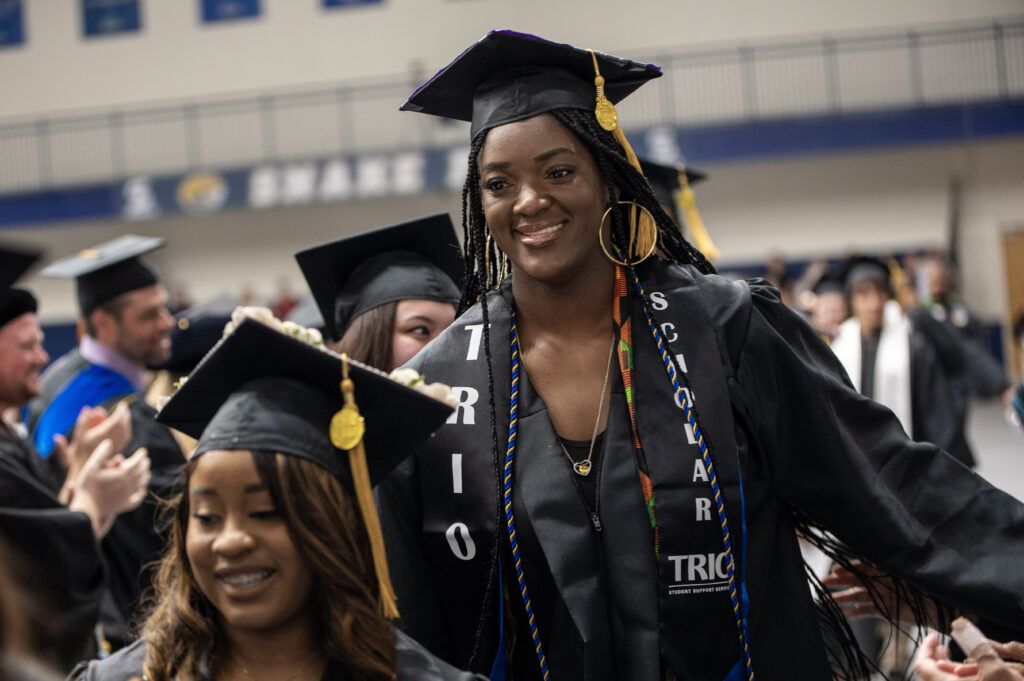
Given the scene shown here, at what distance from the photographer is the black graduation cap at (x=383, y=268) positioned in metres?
3.51

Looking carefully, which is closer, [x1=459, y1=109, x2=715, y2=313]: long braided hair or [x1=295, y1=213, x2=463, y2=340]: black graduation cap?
[x1=459, y1=109, x2=715, y2=313]: long braided hair

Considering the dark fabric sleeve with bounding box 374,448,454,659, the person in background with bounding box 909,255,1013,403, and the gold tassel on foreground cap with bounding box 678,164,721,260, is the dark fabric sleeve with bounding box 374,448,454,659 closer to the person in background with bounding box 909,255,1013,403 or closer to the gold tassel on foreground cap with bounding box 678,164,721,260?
the gold tassel on foreground cap with bounding box 678,164,721,260

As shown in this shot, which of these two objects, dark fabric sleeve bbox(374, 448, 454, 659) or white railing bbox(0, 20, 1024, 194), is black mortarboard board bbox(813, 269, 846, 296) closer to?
dark fabric sleeve bbox(374, 448, 454, 659)

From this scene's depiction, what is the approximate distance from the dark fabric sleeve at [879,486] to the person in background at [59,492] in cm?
178

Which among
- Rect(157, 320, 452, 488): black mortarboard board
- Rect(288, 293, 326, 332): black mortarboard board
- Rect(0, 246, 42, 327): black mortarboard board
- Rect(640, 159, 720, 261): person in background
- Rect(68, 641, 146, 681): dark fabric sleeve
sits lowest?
Rect(68, 641, 146, 681): dark fabric sleeve

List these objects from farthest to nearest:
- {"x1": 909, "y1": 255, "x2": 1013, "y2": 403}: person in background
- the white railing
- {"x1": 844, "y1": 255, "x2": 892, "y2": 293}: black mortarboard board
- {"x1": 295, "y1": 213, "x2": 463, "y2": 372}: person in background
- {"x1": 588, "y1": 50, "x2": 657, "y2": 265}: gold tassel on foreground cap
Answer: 1. the white railing
2. {"x1": 909, "y1": 255, "x2": 1013, "y2": 403}: person in background
3. {"x1": 844, "y1": 255, "x2": 892, "y2": 293}: black mortarboard board
4. {"x1": 295, "y1": 213, "x2": 463, "y2": 372}: person in background
5. {"x1": 588, "y1": 50, "x2": 657, "y2": 265}: gold tassel on foreground cap

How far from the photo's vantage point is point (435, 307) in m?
3.49

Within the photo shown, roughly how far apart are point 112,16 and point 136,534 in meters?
17.4

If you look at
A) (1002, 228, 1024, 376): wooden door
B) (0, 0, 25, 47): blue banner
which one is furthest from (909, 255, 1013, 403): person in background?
(0, 0, 25, 47): blue banner

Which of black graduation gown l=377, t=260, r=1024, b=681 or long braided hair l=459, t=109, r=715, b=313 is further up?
long braided hair l=459, t=109, r=715, b=313

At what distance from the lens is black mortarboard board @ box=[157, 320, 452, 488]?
6.36 feet

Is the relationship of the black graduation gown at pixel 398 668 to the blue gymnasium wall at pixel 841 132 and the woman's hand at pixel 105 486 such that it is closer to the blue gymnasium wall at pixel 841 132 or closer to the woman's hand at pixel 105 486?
the woman's hand at pixel 105 486

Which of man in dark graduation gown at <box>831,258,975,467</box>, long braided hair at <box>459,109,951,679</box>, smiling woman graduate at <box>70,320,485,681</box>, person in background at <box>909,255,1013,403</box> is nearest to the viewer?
smiling woman graduate at <box>70,320,485,681</box>

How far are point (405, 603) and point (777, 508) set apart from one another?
2.59 ft
